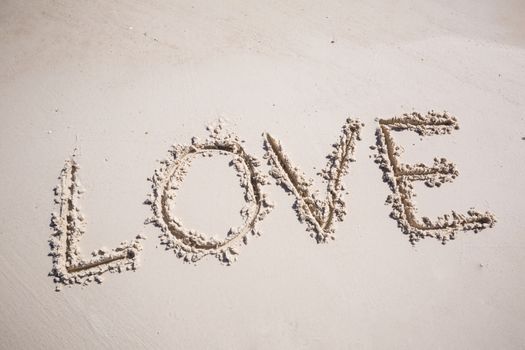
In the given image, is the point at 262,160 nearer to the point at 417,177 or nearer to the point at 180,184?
the point at 180,184

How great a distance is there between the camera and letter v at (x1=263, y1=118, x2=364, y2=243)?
2432 millimetres

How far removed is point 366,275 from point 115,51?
8.94 feet

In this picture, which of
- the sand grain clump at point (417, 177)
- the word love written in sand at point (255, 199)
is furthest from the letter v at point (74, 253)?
the sand grain clump at point (417, 177)

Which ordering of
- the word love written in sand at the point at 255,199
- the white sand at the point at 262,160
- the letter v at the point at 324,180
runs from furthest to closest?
the letter v at the point at 324,180, the word love written in sand at the point at 255,199, the white sand at the point at 262,160

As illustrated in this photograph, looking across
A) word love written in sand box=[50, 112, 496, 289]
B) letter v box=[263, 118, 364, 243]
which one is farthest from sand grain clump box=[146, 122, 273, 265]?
letter v box=[263, 118, 364, 243]

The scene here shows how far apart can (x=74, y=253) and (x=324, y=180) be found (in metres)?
1.79

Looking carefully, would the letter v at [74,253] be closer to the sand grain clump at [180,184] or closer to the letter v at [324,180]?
the sand grain clump at [180,184]

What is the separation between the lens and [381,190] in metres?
2.57

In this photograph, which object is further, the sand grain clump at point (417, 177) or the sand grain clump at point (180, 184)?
the sand grain clump at point (417, 177)

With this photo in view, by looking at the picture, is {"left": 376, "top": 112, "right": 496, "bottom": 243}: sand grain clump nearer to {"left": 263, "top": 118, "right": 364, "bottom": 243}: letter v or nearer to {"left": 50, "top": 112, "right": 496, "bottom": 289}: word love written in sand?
{"left": 50, "top": 112, "right": 496, "bottom": 289}: word love written in sand

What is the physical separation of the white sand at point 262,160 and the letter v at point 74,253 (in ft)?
0.17

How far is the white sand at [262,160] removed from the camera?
2.18 m

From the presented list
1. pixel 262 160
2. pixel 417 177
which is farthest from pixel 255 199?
pixel 417 177

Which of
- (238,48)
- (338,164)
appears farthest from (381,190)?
(238,48)
